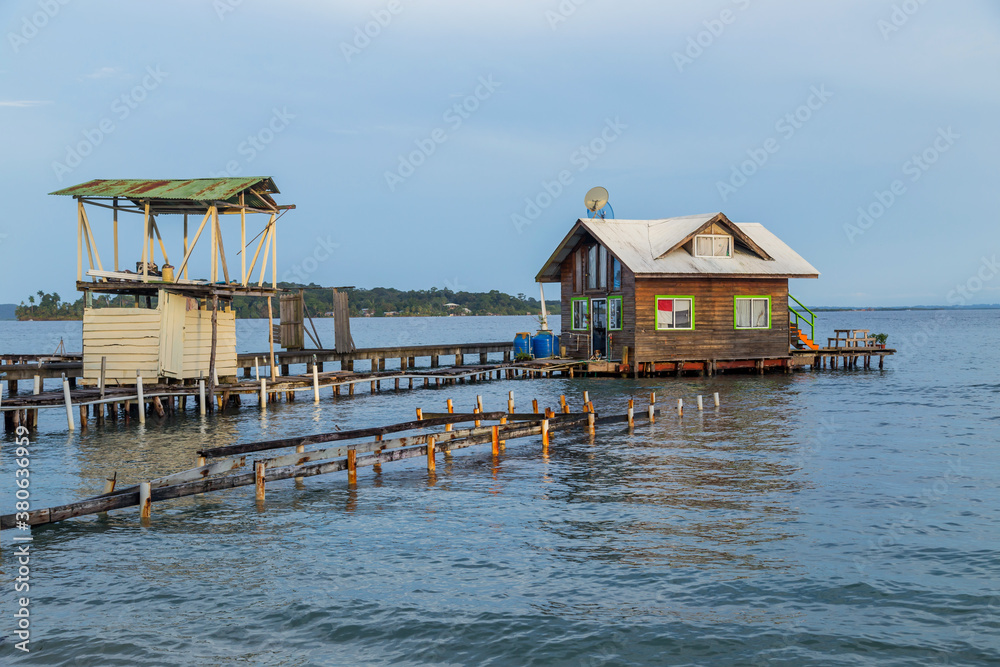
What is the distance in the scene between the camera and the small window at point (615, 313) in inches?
1496

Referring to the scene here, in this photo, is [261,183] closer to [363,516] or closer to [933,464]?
[363,516]

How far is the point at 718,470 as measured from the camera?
17969 millimetres

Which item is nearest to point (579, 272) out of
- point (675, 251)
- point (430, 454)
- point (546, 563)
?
point (675, 251)

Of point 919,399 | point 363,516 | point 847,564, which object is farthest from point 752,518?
point 919,399

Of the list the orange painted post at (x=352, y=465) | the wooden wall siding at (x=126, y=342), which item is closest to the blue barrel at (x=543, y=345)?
the wooden wall siding at (x=126, y=342)

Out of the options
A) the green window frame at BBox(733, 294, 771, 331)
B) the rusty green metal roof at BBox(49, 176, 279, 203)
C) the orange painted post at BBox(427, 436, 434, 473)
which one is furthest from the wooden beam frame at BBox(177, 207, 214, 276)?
the green window frame at BBox(733, 294, 771, 331)

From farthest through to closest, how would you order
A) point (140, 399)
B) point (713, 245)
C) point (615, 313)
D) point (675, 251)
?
point (713, 245), point (675, 251), point (615, 313), point (140, 399)

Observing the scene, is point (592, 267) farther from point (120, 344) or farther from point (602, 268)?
point (120, 344)

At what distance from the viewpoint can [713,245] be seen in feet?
128

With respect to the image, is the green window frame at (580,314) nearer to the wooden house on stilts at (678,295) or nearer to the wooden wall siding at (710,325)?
the wooden house on stilts at (678,295)

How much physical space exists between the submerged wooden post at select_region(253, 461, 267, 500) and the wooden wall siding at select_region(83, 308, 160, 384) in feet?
49.2

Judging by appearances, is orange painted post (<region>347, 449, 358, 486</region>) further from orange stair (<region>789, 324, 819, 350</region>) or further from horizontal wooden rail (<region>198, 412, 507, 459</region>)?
orange stair (<region>789, 324, 819, 350</region>)

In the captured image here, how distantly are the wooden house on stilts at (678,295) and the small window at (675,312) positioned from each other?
0.05 metres

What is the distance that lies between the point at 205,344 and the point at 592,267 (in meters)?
18.7
